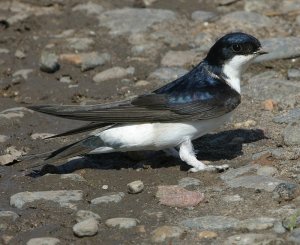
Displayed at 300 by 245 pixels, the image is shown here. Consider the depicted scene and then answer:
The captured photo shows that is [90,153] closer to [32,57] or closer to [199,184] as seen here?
[199,184]

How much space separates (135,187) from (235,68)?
3.58 feet

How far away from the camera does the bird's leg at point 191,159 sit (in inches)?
193

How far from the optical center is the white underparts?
516 cm

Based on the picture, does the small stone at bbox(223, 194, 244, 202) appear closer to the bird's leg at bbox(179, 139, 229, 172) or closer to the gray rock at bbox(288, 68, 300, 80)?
the bird's leg at bbox(179, 139, 229, 172)

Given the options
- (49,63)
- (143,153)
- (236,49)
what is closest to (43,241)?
(143,153)

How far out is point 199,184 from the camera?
15.5ft

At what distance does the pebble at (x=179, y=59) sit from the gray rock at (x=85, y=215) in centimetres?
264

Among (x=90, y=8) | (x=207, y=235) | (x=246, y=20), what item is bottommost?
(x=207, y=235)

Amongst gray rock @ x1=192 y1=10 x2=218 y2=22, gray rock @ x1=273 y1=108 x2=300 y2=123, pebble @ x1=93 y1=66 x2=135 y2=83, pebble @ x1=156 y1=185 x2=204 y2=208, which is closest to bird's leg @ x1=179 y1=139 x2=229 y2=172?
pebble @ x1=156 y1=185 x2=204 y2=208

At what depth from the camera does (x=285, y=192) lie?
14.3ft

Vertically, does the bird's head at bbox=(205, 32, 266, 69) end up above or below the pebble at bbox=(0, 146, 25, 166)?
above

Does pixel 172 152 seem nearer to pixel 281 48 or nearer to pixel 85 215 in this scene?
pixel 85 215

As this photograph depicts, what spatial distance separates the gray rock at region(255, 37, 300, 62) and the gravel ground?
1 centimetres

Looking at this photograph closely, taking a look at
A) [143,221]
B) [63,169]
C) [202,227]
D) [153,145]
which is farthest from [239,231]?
[63,169]
